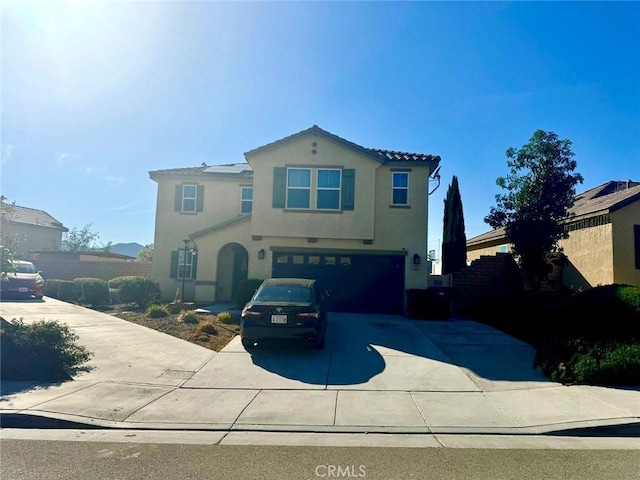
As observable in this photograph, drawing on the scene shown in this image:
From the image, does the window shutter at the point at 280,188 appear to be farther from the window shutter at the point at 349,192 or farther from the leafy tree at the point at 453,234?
the leafy tree at the point at 453,234

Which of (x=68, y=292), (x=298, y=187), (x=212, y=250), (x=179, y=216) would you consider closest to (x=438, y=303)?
(x=298, y=187)

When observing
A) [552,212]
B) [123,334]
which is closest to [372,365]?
[123,334]

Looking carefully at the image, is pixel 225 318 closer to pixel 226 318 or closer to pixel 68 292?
pixel 226 318

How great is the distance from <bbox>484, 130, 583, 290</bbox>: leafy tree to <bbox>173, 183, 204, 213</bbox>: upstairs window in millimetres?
13613

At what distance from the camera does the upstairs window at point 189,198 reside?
19.5 m

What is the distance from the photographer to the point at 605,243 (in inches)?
575

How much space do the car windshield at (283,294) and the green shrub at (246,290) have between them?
457 cm

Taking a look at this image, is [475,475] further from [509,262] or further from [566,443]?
[509,262]

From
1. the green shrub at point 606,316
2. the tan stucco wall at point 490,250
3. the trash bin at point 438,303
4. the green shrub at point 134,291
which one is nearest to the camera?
the green shrub at point 606,316

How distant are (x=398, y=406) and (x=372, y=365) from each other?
2.19 meters

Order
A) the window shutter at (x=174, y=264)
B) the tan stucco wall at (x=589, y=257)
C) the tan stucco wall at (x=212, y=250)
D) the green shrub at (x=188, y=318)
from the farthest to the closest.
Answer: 1. the window shutter at (x=174, y=264)
2. the tan stucco wall at (x=212, y=250)
3. the tan stucco wall at (x=589, y=257)
4. the green shrub at (x=188, y=318)

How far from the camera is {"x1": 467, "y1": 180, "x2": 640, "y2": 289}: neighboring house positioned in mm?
14219

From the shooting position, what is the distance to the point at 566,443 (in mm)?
4961

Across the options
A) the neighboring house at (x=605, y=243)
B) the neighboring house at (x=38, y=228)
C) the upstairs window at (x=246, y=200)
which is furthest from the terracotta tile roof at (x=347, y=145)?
the neighboring house at (x=38, y=228)
